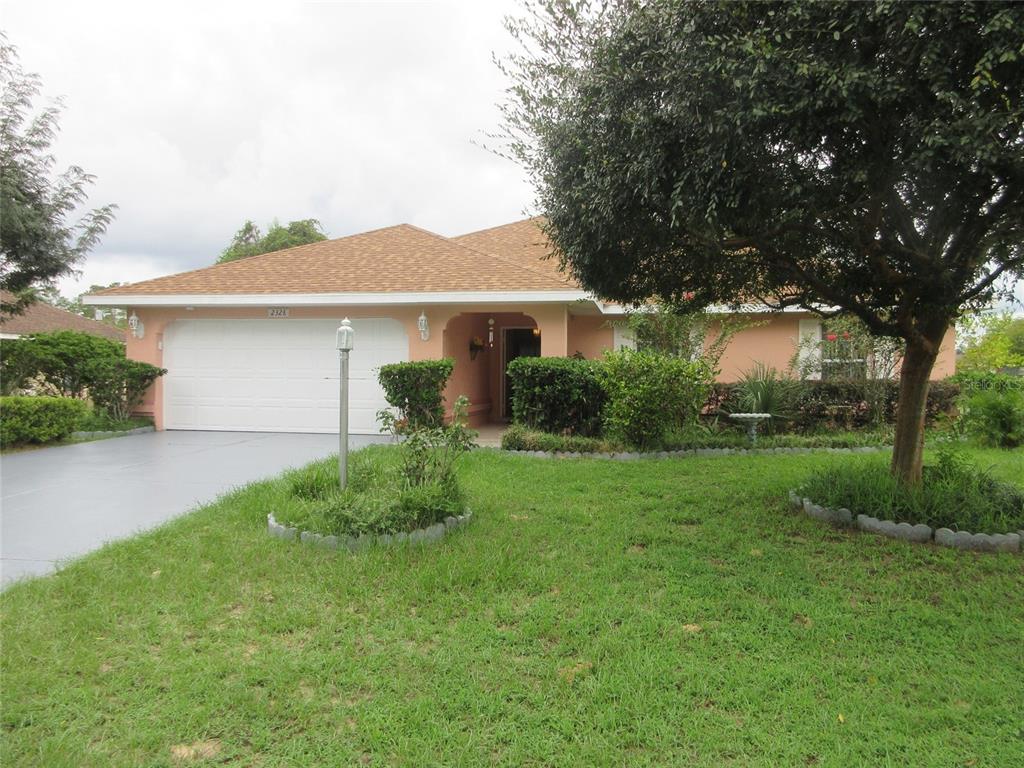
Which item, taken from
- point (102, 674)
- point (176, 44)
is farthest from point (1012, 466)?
point (176, 44)

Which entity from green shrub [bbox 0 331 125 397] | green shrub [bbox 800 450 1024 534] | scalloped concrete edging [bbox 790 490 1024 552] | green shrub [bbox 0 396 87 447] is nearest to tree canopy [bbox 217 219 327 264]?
green shrub [bbox 0 331 125 397]

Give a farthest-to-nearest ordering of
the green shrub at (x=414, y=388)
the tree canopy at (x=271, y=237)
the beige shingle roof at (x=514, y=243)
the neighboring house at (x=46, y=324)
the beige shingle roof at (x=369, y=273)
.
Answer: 1. the tree canopy at (x=271, y=237)
2. the neighboring house at (x=46, y=324)
3. the beige shingle roof at (x=514, y=243)
4. the beige shingle roof at (x=369, y=273)
5. the green shrub at (x=414, y=388)

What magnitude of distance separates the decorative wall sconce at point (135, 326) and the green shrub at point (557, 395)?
7.90m

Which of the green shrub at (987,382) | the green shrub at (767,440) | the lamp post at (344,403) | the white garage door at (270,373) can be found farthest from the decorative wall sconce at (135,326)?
the green shrub at (987,382)

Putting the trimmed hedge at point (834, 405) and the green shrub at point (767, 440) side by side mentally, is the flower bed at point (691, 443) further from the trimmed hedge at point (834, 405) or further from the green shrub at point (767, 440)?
the trimmed hedge at point (834, 405)

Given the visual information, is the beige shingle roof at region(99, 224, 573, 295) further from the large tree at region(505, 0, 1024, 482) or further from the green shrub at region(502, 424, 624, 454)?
the large tree at region(505, 0, 1024, 482)

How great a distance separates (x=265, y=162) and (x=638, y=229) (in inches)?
457

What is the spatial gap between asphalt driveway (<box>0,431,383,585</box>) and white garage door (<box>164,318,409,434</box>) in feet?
1.67

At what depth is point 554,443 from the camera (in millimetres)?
9148

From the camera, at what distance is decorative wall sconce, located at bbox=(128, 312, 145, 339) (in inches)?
486

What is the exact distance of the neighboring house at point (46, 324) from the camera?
20250 millimetres

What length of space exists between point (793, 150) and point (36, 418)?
1141 centimetres

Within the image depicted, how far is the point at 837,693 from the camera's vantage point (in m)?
2.93

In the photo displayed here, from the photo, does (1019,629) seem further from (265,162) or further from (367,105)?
(265,162)
